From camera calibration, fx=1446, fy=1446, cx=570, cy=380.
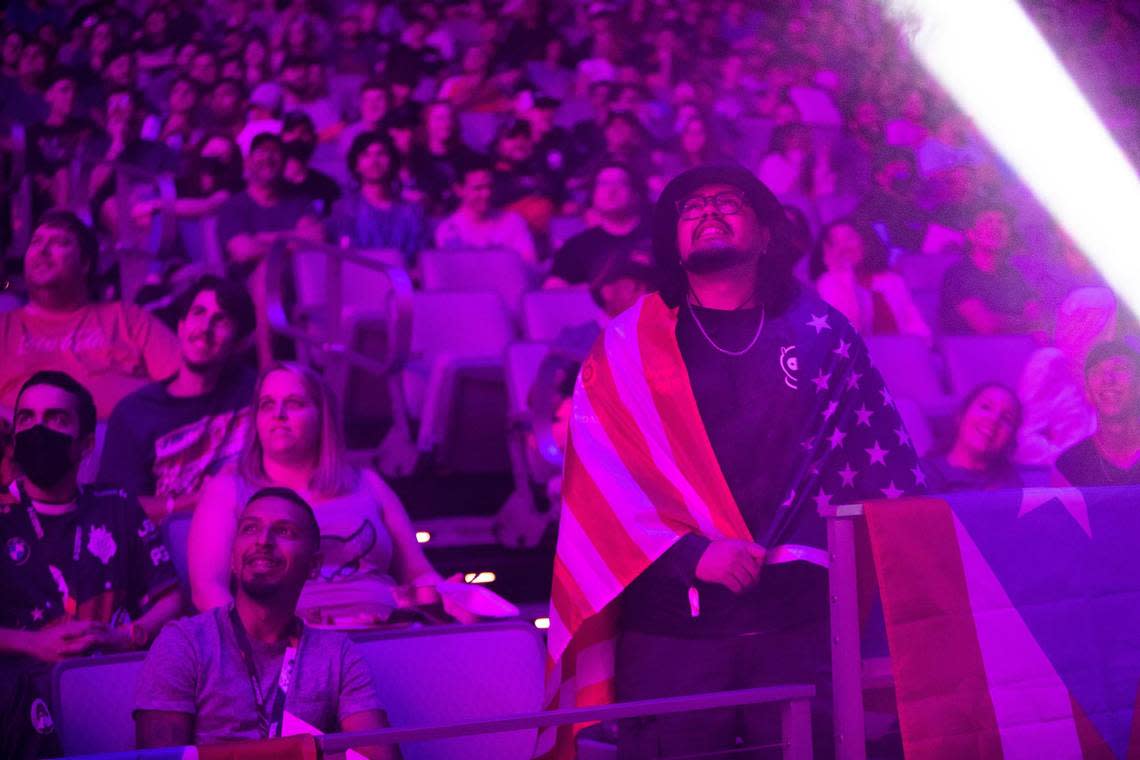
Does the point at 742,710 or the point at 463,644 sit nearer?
the point at 742,710

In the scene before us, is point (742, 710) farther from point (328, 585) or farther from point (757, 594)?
point (328, 585)

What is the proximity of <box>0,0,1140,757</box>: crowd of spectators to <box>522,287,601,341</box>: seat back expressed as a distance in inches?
10.2

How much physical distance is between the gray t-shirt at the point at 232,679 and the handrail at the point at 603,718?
2.13 feet

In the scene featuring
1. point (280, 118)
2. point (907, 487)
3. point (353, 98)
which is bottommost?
point (907, 487)

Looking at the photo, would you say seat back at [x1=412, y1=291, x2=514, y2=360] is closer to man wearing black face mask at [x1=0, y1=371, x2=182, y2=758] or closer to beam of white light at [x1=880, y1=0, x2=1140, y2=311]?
man wearing black face mask at [x1=0, y1=371, x2=182, y2=758]

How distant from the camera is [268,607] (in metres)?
2.58

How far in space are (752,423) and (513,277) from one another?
3313 mm

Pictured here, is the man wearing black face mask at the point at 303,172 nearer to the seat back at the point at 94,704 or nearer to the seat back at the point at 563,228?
the seat back at the point at 563,228

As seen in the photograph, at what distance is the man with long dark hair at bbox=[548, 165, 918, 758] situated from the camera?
8.02 feet

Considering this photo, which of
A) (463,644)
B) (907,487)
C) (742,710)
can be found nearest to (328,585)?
(463,644)

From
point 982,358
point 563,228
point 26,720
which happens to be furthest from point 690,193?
point 563,228

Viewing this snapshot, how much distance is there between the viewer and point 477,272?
5.76 meters

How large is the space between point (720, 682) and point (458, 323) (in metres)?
2.98

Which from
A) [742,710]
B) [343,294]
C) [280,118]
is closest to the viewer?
[742,710]
